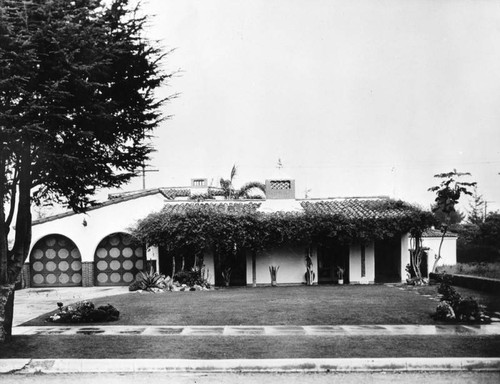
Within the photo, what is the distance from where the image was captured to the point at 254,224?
22.9 meters

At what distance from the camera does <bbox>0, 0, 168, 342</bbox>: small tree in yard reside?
9.20 metres

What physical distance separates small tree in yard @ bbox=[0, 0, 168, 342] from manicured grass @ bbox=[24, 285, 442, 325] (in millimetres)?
3453

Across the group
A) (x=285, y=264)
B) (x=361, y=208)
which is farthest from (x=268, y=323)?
(x=361, y=208)

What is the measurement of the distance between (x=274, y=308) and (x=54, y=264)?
13581 millimetres

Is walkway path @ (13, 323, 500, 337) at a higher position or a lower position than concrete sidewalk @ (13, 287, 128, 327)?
higher

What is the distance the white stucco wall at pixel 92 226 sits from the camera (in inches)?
971

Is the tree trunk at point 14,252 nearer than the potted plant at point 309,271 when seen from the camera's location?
Yes

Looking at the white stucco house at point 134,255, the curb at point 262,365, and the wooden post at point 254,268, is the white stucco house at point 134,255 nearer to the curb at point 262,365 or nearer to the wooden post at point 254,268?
the wooden post at point 254,268

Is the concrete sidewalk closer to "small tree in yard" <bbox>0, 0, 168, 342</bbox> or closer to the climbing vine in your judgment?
the climbing vine

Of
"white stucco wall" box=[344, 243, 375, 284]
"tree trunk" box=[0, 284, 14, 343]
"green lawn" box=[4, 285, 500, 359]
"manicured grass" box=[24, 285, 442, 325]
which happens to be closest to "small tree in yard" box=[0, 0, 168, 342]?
"tree trunk" box=[0, 284, 14, 343]

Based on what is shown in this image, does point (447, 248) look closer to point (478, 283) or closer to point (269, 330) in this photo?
point (478, 283)

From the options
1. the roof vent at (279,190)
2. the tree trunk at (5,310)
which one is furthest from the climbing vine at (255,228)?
the tree trunk at (5,310)

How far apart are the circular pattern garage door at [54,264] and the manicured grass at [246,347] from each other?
14.5 meters

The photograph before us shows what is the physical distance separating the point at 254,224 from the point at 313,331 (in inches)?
453
